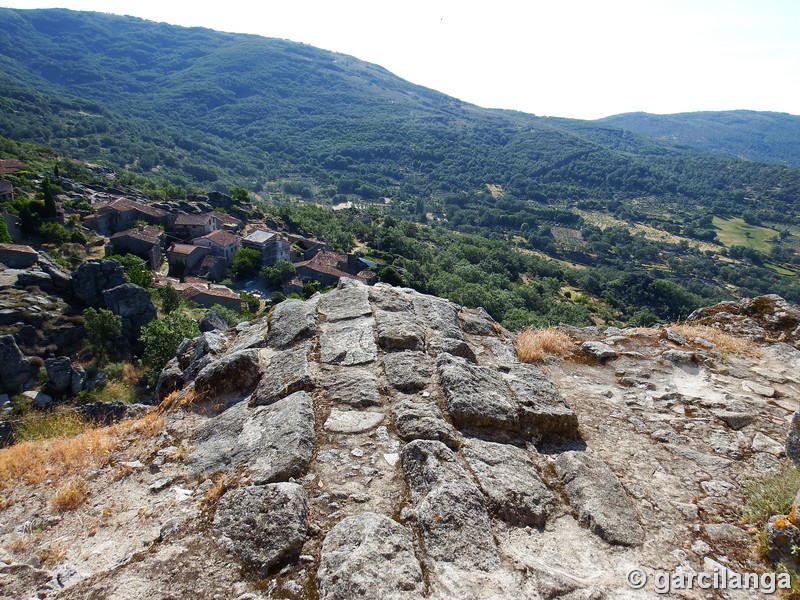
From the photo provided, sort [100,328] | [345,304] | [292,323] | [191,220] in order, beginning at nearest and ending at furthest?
[292,323] → [345,304] → [100,328] → [191,220]

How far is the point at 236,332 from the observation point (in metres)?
7.96

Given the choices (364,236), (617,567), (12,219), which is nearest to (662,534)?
(617,567)

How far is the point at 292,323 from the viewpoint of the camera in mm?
7062

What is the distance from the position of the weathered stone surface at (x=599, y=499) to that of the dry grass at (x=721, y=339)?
463cm

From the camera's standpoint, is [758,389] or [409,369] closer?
[409,369]

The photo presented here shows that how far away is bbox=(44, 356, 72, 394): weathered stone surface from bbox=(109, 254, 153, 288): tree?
12.0 metres

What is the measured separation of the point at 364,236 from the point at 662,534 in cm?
7093

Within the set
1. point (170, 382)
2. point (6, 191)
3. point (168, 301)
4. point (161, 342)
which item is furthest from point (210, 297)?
point (170, 382)

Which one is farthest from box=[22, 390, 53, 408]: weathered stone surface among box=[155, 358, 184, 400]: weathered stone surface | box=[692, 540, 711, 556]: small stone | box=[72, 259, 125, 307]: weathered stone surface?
box=[692, 540, 711, 556]: small stone

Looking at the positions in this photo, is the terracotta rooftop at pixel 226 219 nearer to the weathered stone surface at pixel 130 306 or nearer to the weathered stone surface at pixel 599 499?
the weathered stone surface at pixel 130 306

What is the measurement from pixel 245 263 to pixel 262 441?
47.5 metres

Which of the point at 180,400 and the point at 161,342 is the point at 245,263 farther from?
the point at 180,400

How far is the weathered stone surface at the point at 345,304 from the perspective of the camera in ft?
24.1

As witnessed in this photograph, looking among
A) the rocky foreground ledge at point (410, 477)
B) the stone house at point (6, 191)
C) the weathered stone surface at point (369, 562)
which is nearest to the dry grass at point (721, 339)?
the rocky foreground ledge at point (410, 477)
